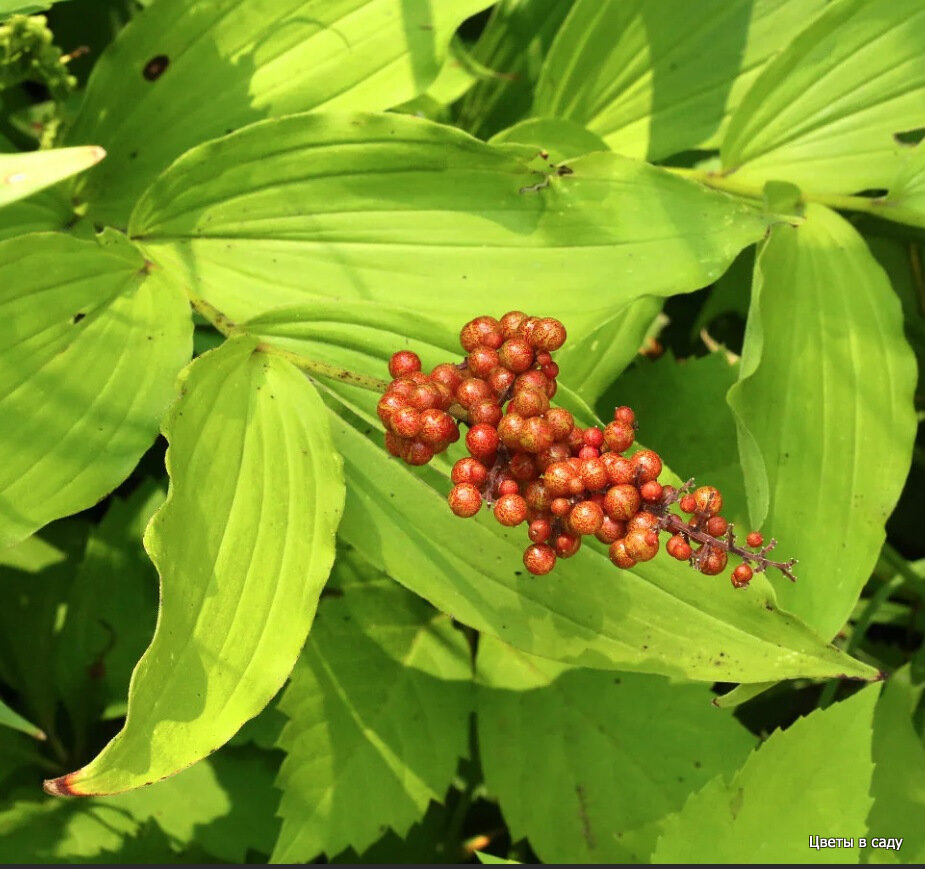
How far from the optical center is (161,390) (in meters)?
1.93

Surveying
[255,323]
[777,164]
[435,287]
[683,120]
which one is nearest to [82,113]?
[255,323]

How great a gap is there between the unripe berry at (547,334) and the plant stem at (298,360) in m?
0.31

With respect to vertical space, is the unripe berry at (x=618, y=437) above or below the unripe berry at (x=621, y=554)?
above

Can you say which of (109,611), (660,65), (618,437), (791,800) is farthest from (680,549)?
(109,611)

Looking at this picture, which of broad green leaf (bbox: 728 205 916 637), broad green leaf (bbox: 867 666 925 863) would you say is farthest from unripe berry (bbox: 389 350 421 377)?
broad green leaf (bbox: 867 666 925 863)

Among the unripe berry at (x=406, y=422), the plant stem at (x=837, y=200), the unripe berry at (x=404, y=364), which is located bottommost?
the unripe berry at (x=406, y=422)

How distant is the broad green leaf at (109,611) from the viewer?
270 cm

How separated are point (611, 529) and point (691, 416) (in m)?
1.30

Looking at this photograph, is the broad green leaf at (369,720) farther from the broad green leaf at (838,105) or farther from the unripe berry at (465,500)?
the broad green leaf at (838,105)

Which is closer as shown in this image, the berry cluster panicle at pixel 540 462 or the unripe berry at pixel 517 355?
the berry cluster panicle at pixel 540 462

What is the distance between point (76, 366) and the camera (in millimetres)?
1870

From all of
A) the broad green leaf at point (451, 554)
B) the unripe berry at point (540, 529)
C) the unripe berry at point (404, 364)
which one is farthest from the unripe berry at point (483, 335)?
the unripe berry at point (540, 529)

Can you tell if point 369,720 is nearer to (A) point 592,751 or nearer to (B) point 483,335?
(A) point 592,751

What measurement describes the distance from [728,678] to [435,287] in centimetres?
107
